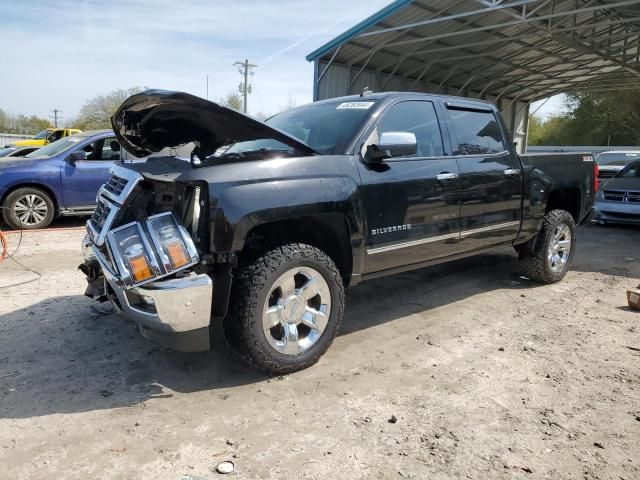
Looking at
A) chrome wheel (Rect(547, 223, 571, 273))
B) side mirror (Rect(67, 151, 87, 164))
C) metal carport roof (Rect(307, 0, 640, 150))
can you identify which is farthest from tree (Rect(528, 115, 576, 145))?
side mirror (Rect(67, 151, 87, 164))

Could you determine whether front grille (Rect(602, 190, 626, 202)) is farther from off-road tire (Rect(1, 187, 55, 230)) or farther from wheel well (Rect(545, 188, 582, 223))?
off-road tire (Rect(1, 187, 55, 230))

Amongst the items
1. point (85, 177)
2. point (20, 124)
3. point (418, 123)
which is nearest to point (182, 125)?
point (418, 123)

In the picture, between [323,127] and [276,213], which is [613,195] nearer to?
[323,127]

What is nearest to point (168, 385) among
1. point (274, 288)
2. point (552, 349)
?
point (274, 288)

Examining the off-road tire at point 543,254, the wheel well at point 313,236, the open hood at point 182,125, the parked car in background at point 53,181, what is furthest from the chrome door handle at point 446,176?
the parked car in background at point 53,181

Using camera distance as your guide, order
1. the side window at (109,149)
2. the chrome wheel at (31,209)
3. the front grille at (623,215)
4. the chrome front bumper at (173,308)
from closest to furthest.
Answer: the chrome front bumper at (173,308) < the chrome wheel at (31,209) < the side window at (109,149) < the front grille at (623,215)

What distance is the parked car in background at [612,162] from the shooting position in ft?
42.1

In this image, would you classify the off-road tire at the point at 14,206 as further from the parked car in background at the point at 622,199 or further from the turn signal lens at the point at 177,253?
the parked car in background at the point at 622,199

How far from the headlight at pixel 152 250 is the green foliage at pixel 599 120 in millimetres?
43330

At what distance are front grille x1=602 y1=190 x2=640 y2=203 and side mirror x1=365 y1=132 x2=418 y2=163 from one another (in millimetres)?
8428

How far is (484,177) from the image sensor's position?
4.64 m

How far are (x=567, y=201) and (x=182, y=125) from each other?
4.80 meters

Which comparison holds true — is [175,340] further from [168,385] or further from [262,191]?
[262,191]

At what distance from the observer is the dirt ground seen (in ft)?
8.20
